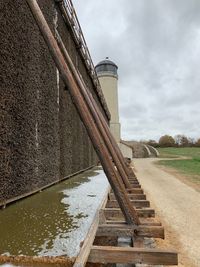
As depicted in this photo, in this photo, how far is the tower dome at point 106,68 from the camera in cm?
3170

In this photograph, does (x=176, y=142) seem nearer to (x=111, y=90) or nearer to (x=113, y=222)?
(x=111, y=90)

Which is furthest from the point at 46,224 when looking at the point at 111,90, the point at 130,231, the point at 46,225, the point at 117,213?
the point at 111,90

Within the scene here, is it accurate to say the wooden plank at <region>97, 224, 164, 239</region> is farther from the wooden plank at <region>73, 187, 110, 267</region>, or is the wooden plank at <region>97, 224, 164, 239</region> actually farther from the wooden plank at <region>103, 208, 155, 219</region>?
the wooden plank at <region>103, 208, 155, 219</region>

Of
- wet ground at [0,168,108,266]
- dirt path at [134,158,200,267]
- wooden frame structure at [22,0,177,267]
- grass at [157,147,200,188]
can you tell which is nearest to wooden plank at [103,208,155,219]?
wooden frame structure at [22,0,177,267]

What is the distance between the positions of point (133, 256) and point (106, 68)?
99.5 feet

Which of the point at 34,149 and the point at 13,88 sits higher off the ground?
the point at 13,88

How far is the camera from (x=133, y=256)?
262 cm

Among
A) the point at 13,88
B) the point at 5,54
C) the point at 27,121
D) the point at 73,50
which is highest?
the point at 73,50

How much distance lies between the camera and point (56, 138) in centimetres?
820

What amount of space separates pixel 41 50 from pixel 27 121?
2133 millimetres

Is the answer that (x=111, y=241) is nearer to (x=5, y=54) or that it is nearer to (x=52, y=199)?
(x=52, y=199)

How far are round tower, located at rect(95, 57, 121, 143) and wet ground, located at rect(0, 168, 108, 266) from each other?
2570 centimetres

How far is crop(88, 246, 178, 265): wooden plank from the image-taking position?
8.49 ft

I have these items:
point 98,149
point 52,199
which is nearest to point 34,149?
point 52,199
